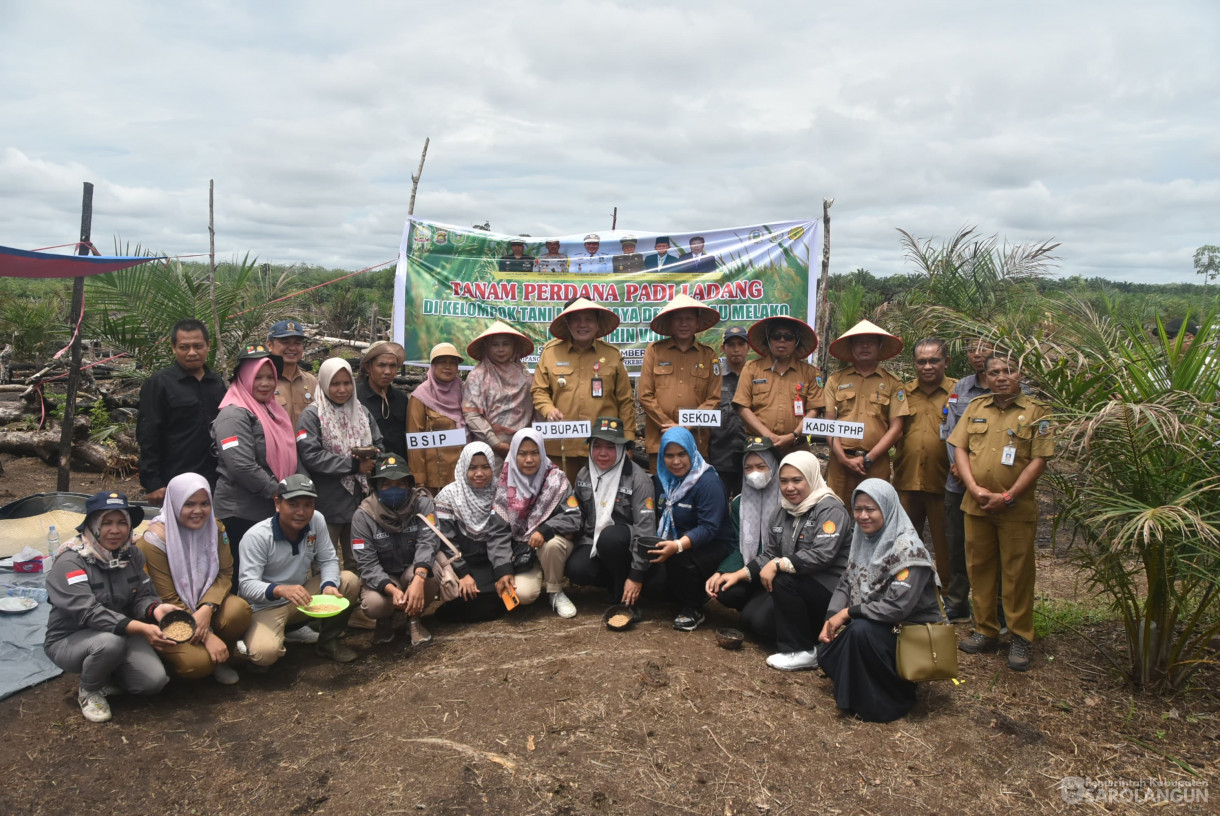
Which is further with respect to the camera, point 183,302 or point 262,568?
point 183,302

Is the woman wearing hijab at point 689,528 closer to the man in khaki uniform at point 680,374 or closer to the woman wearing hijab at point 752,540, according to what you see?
the woman wearing hijab at point 752,540

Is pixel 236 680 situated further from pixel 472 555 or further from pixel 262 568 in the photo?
pixel 472 555

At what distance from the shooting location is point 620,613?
4758 millimetres

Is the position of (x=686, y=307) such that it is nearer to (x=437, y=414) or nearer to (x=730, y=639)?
(x=437, y=414)

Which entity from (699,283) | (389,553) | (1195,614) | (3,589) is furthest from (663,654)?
(3,589)

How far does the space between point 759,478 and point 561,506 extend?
1307 millimetres

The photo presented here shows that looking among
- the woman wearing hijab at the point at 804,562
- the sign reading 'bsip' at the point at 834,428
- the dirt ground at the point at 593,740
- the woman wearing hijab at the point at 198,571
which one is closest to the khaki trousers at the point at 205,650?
the woman wearing hijab at the point at 198,571

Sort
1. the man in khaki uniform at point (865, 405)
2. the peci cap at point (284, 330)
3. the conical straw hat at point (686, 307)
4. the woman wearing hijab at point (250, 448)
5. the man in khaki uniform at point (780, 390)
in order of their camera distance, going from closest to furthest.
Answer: the woman wearing hijab at point (250, 448) < the peci cap at point (284, 330) < the man in khaki uniform at point (865, 405) < the man in khaki uniform at point (780, 390) < the conical straw hat at point (686, 307)

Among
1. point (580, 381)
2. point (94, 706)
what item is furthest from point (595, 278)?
point (94, 706)

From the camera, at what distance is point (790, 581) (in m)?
4.22

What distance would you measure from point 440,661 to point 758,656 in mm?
1764

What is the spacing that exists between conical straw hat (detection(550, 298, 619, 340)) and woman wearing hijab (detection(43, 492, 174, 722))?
3.05m

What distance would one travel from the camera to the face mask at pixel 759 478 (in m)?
4.56

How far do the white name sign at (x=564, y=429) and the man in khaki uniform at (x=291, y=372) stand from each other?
57.8 inches
